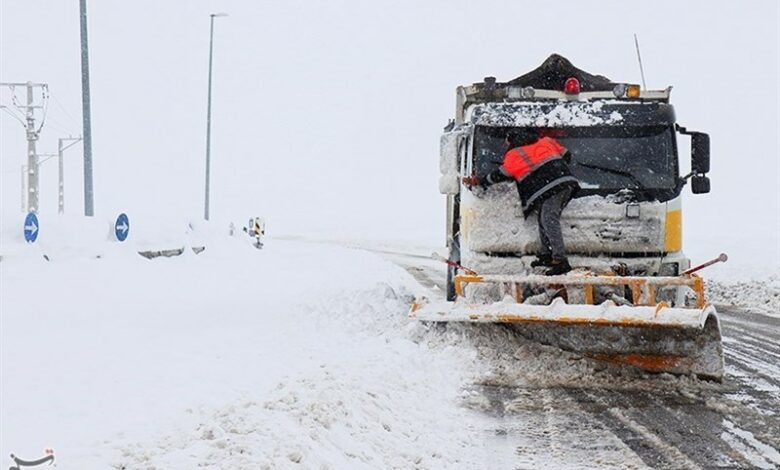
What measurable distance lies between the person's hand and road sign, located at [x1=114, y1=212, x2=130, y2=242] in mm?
6274

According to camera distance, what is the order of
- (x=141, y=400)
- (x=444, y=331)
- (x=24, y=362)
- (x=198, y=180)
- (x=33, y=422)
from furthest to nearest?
(x=198, y=180)
(x=444, y=331)
(x=24, y=362)
(x=141, y=400)
(x=33, y=422)

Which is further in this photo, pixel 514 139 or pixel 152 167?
pixel 152 167

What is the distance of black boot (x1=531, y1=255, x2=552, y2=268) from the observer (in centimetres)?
814

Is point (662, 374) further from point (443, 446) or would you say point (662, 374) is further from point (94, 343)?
point (94, 343)

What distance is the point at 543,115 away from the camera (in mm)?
8703

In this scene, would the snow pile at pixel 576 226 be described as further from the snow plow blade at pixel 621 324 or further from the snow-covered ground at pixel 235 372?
the snow-covered ground at pixel 235 372

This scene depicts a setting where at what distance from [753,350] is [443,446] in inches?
210

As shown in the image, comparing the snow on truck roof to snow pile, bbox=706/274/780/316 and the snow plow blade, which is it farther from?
snow pile, bbox=706/274/780/316

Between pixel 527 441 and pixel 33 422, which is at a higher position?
pixel 33 422

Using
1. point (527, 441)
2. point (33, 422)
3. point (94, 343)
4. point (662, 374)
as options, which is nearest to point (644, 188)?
point (662, 374)

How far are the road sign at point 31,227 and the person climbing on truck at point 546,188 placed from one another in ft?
18.8

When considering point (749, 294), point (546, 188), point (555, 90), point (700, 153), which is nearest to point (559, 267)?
point (546, 188)

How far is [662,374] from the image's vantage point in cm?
721

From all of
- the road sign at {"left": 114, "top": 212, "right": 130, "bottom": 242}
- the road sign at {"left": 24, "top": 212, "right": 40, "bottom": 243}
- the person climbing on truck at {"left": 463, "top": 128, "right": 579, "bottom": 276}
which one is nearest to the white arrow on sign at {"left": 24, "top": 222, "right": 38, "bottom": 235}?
the road sign at {"left": 24, "top": 212, "right": 40, "bottom": 243}
